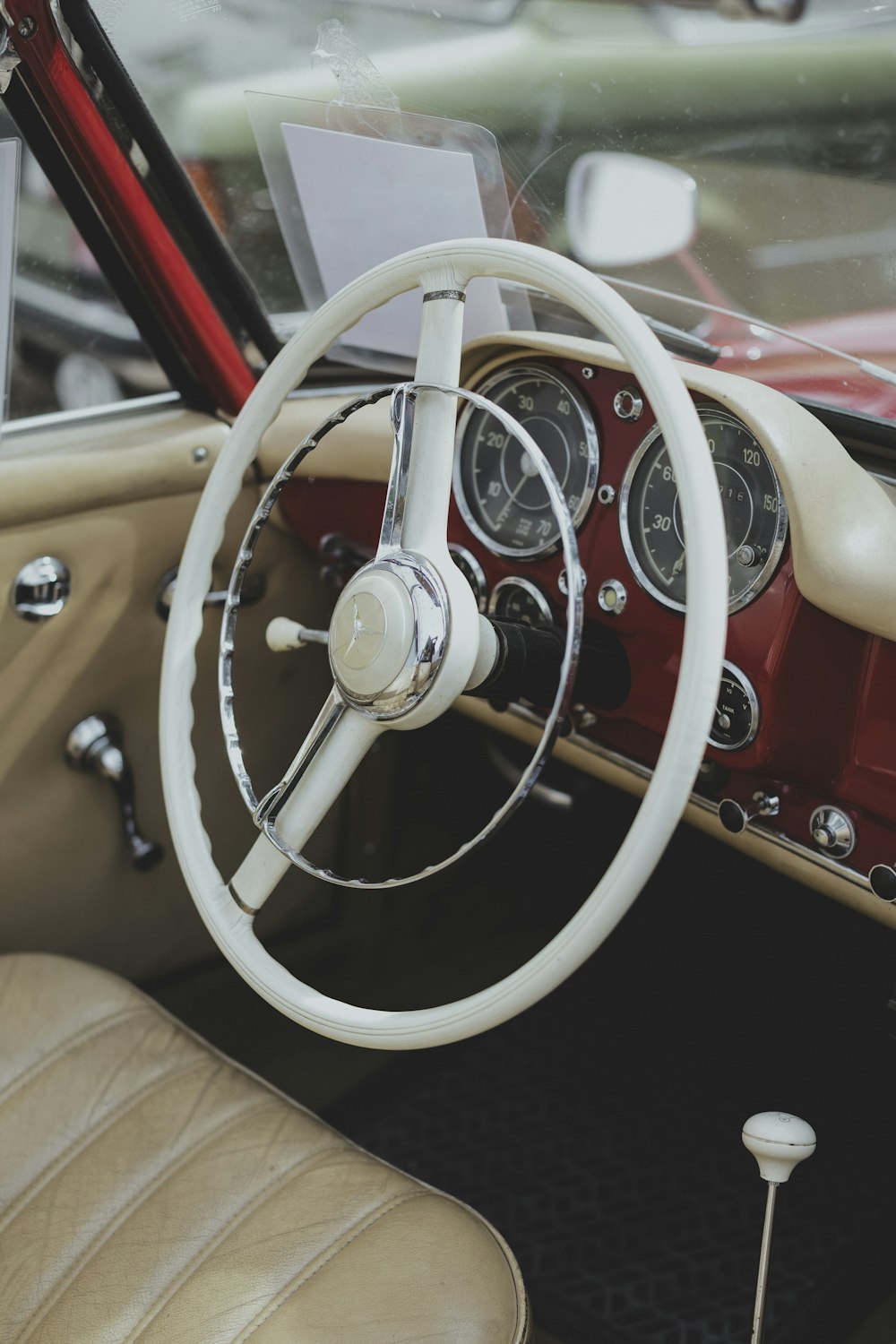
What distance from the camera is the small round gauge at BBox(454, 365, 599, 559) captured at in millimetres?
1162

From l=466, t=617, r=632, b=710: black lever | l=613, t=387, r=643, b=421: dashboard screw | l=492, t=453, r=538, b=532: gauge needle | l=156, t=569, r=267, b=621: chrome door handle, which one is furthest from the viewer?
l=156, t=569, r=267, b=621: chrome door handle

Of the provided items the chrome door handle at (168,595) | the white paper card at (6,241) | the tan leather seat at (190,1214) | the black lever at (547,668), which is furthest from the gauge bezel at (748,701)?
the white paper card at (6,241)

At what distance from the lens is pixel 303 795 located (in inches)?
39.4

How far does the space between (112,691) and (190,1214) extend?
0.67m

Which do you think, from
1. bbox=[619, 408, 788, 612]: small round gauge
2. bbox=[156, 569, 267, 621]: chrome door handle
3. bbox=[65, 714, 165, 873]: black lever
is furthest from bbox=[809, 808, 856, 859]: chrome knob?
bbox=[65, 714, 165, 873]: black lever

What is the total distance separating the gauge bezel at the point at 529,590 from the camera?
1195mm

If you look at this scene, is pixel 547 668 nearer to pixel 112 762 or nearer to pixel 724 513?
pixel 724 513

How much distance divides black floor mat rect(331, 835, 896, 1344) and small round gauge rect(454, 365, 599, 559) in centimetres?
66

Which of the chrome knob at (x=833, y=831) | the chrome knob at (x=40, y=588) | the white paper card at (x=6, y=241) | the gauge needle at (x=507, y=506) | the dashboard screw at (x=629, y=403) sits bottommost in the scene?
the chrome knob at (x=833, y=831)

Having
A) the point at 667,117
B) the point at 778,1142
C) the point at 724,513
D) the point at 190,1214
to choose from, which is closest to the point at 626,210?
the point at 667,117

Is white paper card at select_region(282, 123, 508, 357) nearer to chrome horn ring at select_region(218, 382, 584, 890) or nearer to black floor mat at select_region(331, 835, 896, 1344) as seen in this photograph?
chrome horn ring at select_region(218, 382, 584, 890)

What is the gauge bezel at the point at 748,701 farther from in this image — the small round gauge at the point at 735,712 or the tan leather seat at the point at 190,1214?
the tan leather seat at the point at 190,1214

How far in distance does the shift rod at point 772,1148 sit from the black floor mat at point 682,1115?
17.3 inches

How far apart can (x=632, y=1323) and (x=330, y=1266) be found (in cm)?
63
